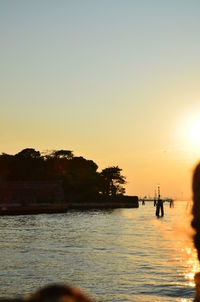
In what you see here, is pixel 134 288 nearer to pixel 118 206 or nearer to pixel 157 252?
pixel 157 252

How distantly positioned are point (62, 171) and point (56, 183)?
3881 cm

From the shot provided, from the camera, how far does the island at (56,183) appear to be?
127375 mm

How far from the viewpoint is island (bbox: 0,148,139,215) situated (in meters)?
127

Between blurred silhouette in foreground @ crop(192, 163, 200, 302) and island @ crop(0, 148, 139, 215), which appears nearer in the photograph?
blurred silhouette in foreground @ crop(192, 163, 200, 302)

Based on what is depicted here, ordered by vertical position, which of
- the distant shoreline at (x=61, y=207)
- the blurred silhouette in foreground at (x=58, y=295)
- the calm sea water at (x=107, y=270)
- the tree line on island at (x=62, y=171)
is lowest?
the calm sea water at (x=107, y=270)

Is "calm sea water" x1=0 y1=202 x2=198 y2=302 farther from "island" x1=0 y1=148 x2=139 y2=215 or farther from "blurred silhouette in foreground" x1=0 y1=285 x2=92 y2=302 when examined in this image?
"island" x1=0 y1=148 x2=139 y2=215

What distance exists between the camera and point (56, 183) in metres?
136

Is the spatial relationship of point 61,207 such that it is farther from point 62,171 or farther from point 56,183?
point 62,171

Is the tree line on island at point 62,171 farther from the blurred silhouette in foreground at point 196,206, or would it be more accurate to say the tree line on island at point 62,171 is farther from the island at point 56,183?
the blurred silhouette in foreground at point 196,206

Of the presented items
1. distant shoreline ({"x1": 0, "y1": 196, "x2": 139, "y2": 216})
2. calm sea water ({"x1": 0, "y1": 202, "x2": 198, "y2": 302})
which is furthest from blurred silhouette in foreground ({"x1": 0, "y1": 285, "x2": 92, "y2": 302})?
distant shoreline ({"x1": 0, "y1": 196, "x2": 139, "y2": 216})

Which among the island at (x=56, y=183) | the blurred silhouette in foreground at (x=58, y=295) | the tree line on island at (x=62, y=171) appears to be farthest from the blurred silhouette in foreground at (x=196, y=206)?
the tree line on island at (x=62, y=171)

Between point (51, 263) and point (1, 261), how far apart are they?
128 inches

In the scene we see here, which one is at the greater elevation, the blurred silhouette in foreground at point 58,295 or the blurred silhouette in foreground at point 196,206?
the blurred silhouette in foreground at point 196,206

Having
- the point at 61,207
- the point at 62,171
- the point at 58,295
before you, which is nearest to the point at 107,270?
the point at 58,295
